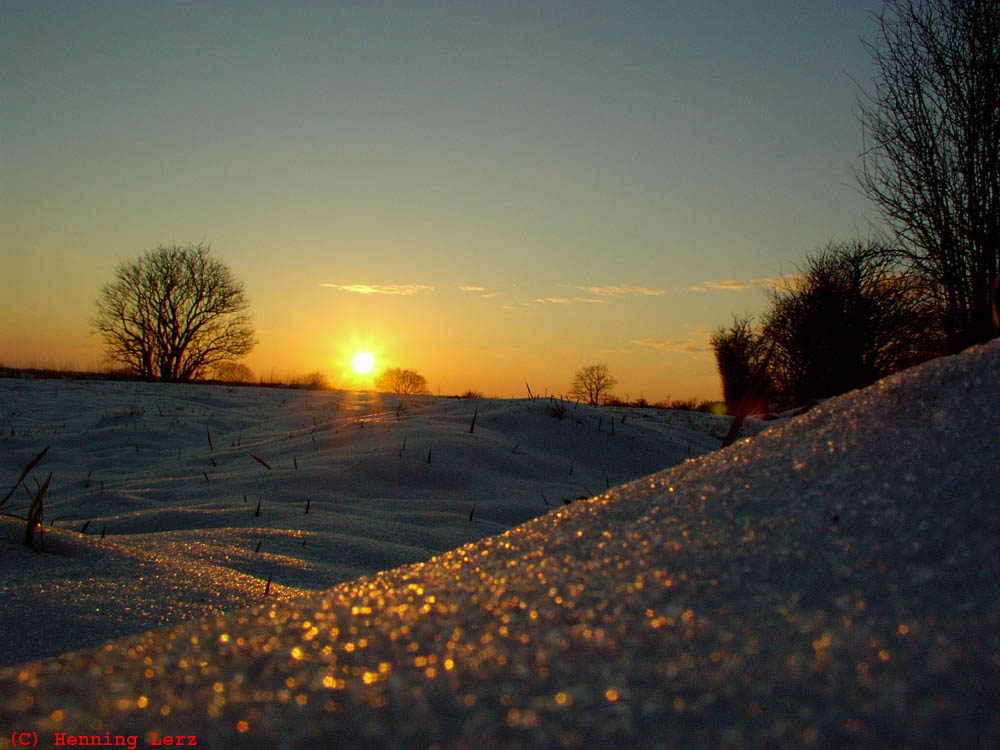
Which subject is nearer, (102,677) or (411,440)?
(102,677)

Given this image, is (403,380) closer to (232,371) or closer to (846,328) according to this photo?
(232,371)

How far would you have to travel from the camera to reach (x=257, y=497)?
261 cm

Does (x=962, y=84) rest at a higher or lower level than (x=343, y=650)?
higher

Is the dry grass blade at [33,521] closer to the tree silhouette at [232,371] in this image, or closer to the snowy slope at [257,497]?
the snowy slope at [257,497]

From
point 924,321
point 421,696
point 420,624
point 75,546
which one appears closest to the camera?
point 421,696

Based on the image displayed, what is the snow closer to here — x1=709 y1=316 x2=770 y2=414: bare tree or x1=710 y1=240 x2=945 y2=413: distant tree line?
x1=710 y1=240 x2=945 y2=413: distant tree line

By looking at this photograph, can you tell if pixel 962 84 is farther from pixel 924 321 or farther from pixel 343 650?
pixel 343 650

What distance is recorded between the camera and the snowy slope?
1.31 m

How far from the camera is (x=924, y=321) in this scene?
8.70 m

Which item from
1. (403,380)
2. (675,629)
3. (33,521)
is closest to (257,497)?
(33,521)

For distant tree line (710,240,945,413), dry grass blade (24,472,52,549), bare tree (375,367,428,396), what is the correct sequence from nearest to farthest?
dry grass blade (24,472,52,549) < distant tree line (710,240,945,413) < bare tree (375,367,428,396)

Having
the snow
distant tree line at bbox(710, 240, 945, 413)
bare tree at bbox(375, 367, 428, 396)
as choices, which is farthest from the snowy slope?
Result: bare tree at bbox(375, 367, 428, 396)

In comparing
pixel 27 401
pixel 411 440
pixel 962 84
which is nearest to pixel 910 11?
pixel 962 84

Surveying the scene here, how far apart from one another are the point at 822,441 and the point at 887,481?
0.17 m
